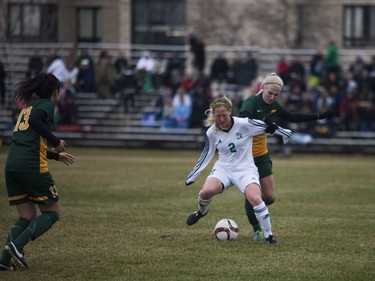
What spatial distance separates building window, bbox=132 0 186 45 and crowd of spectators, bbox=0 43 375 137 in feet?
35.2

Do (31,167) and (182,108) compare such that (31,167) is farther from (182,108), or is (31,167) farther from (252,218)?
(182,108)

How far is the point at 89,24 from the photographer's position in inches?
1804

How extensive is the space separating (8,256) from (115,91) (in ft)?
77.3

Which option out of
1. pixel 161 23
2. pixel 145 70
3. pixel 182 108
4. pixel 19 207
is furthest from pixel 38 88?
pixel 161 23

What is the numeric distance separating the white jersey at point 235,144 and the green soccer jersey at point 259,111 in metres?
0.45

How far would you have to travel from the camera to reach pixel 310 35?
43438 mm

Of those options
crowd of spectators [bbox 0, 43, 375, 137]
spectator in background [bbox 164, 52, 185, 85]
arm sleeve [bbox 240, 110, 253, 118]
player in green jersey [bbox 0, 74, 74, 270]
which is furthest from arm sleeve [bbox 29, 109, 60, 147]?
spectator in background [bbox 164, 52, 185, 85]

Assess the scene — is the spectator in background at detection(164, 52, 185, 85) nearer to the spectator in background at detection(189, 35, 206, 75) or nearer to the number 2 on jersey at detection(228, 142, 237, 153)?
the spectator in background at detection(189, 35, 206, 75)

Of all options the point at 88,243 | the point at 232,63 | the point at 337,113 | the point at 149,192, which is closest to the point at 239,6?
the point at 232,63

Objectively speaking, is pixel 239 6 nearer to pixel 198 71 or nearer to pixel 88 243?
pixel 198 71

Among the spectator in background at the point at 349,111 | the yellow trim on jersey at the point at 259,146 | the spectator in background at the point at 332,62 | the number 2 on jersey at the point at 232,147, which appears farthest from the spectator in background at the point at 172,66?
the number 2 on jersey at the point at 232,147

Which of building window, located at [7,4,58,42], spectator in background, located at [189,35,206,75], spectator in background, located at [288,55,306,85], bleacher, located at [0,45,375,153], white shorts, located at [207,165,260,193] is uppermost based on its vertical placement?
building window, located at [7,4,58,42]

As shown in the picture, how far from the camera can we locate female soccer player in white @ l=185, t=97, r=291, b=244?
36.0 feet

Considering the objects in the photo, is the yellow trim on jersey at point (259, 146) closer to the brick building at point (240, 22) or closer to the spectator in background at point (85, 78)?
the spectator in background at point (85, 78)
